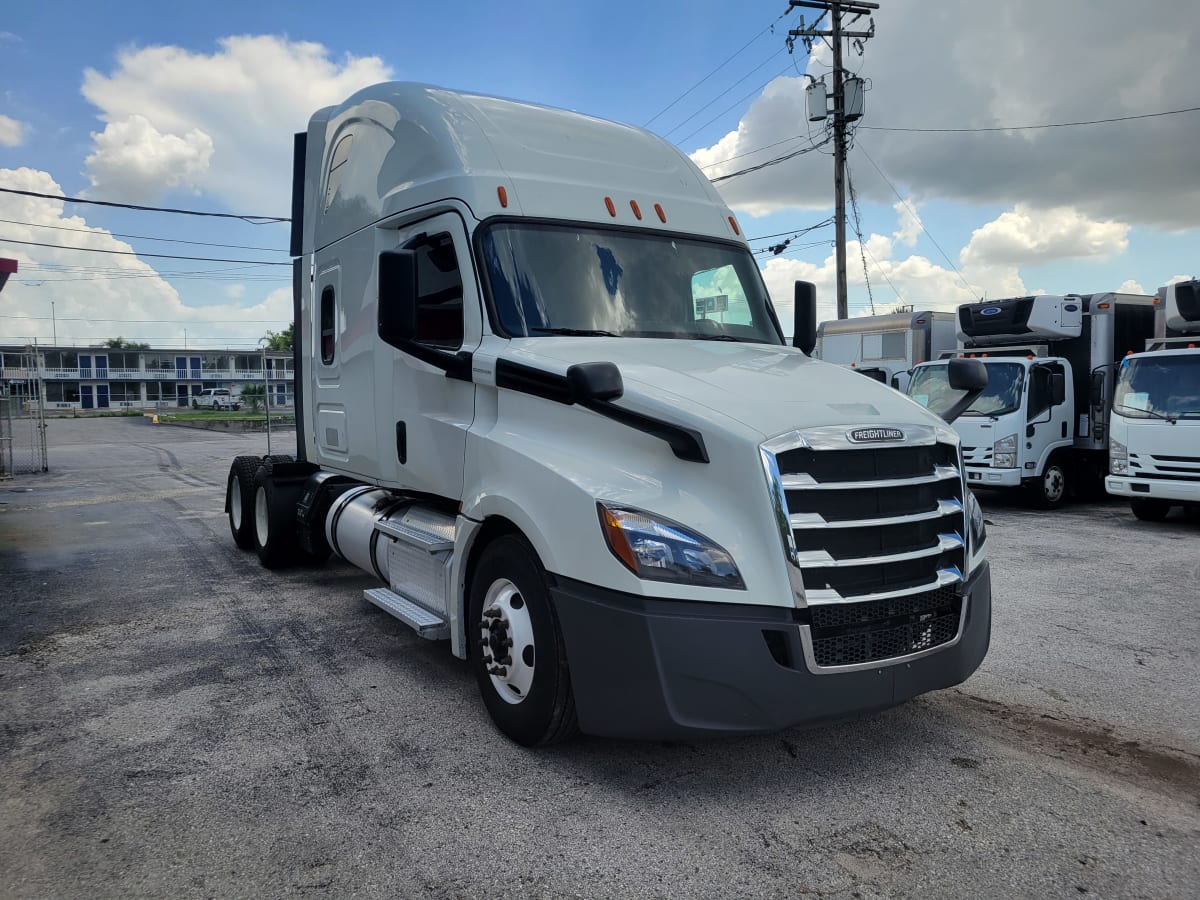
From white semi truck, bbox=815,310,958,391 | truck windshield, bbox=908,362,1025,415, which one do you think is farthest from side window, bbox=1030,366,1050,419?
white semi truck, bbox=815,310,958,391

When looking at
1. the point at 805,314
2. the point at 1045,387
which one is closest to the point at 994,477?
the point at 1045,387

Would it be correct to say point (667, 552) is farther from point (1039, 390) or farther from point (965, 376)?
point (1039, 390)

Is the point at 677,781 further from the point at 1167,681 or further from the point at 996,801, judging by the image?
the point at 1167,681

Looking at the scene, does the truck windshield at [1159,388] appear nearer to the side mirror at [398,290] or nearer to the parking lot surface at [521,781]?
the parking lot surface at [521,781]

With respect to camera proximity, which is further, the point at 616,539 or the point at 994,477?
the point at 994,477

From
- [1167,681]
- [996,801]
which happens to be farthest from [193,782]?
[1167,681]

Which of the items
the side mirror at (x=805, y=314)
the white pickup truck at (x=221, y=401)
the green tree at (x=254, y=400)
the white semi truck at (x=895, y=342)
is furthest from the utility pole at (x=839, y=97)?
the white pickup truck at (x=221, y=401)

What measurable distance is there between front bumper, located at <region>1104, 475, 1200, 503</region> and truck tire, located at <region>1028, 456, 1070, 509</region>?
143 centimetres

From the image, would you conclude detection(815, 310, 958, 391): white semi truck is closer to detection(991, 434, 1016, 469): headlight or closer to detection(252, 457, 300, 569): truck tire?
detection(991, 434, 1016, 469): headlight

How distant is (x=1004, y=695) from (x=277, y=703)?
13.2ft

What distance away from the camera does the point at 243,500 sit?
912 centimetres

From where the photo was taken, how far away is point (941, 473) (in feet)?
13.0

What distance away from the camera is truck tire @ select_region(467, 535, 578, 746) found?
385 centimetres

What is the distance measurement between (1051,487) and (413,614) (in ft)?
37.6
